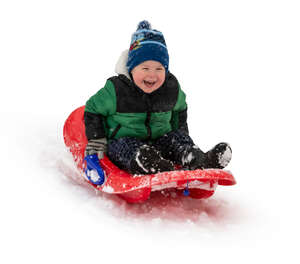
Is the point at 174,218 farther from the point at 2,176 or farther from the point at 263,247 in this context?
the point at 2,176

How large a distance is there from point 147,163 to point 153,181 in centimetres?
13

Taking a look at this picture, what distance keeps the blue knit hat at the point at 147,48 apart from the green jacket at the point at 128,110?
15 centimetres

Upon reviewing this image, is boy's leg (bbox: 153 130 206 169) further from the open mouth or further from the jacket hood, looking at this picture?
the jacket hood

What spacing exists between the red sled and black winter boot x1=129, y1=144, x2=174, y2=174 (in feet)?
0.14

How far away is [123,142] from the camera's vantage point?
262 cm

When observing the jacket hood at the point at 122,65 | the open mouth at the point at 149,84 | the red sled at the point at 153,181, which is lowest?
the red sled at the point at 153,181

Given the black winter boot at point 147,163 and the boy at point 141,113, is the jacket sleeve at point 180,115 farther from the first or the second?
the black winter boot at point 147,163

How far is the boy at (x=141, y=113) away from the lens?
2.57m

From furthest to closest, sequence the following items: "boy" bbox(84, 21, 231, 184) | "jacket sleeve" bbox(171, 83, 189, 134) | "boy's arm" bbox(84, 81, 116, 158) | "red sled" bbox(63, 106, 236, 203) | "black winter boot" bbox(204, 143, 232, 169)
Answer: "jacket sleeve" bbox(171, 83, 189, 134) < "boy's arm" bbox(84, 81, 116, 158) < "boy" bbox(84, 21, 231, 184) < "black winter boot" bbox(204, 143, 232, 169) < "red sled" bbox(63, 106, 236, 203)

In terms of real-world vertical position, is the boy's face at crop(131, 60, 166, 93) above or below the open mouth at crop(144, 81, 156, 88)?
above

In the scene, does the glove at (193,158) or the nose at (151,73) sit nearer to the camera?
the glove at (193,158)

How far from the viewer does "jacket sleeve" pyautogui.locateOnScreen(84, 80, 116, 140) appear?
2660 millimetres

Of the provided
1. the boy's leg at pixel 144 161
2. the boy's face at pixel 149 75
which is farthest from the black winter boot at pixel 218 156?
the boy's face at pixel 149 75

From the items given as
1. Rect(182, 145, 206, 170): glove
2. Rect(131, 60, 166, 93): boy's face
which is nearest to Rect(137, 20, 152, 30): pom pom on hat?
Rect(131, 60, 166, 93): boy's face
